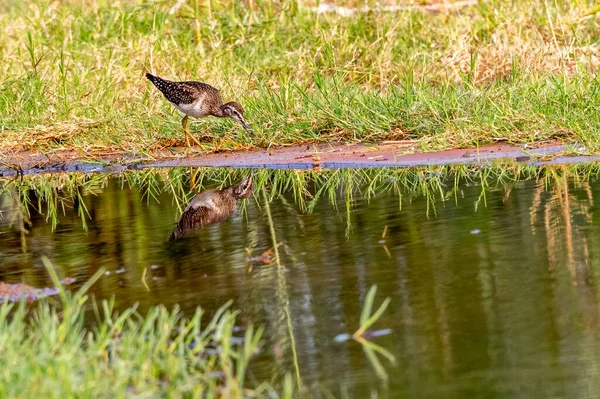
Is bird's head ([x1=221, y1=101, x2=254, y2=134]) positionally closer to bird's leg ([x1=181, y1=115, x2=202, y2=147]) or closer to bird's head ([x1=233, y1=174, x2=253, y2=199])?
bird's leg ([x1=181, y1=115, x2=202, y2=147])

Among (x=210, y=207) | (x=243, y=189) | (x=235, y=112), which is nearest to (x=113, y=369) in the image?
(x=210, y=207)

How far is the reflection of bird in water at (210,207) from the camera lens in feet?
24.8

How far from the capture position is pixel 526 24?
1260 cm

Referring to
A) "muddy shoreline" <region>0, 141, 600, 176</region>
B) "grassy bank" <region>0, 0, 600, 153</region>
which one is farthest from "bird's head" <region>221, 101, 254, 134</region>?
"muddy shoreline" <region>0, 141, 600, 176</region>

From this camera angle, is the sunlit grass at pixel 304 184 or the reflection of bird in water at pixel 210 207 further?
the sunlit grass at pixel 304 184

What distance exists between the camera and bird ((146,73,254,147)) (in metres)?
10.1

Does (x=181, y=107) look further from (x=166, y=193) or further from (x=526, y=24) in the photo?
(x=526, y=24)

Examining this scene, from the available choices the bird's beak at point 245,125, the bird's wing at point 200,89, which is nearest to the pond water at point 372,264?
the bird's beak at point 245,125

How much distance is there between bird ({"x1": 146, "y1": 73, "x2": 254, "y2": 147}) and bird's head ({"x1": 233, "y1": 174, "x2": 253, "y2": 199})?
Result: 1.24 m

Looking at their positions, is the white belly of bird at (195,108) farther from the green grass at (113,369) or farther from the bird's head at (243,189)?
the green grass at (113,369)

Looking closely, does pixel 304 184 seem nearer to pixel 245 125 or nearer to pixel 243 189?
pixel 243 189

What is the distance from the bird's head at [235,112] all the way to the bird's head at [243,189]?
120 cm

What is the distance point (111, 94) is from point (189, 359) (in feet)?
25.6

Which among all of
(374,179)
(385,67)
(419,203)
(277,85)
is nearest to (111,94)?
(277,85)
